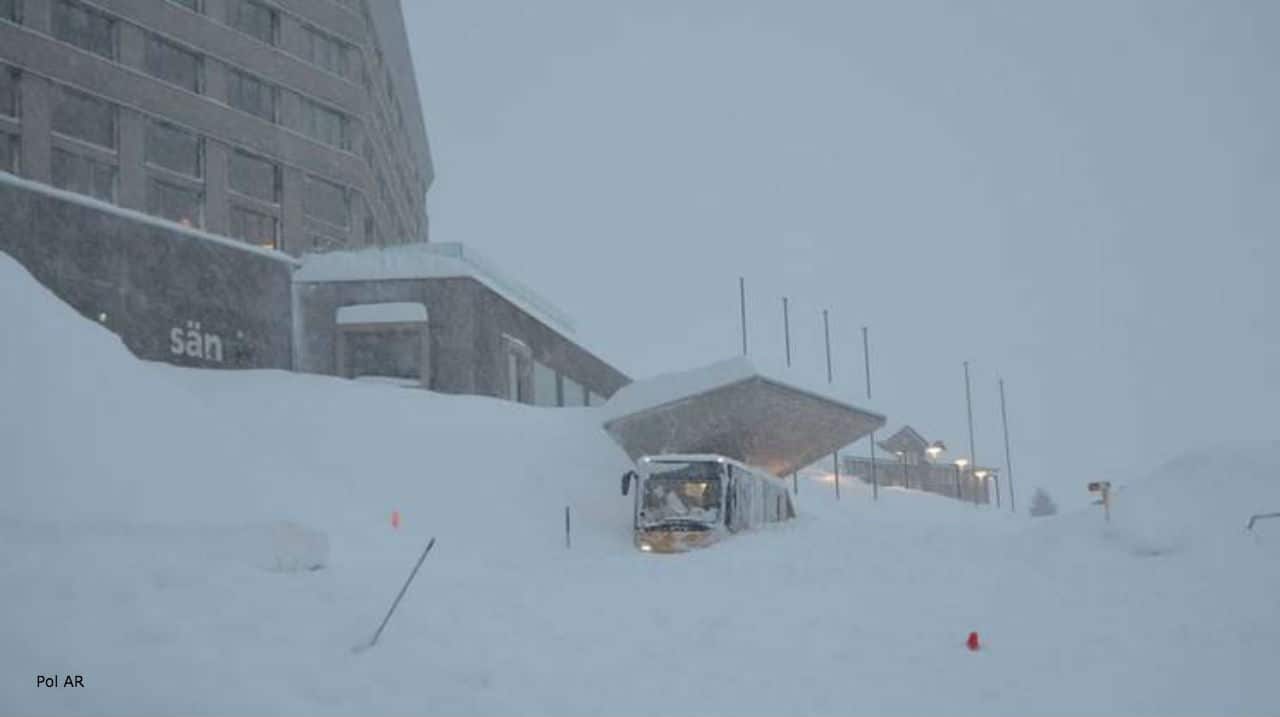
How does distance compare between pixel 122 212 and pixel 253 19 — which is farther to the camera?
pixel 253 19

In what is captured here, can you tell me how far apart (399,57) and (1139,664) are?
52.3 metres

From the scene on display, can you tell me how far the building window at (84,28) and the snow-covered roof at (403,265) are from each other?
39.8 ft

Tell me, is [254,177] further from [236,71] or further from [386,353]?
[386,353]

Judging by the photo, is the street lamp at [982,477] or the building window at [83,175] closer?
the building window at [83,175]

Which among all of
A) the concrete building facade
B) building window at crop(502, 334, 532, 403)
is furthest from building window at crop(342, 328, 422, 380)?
building window at crop(502, 334, 532, 403)

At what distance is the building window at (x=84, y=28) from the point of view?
34.9m

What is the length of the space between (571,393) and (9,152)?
18990mm

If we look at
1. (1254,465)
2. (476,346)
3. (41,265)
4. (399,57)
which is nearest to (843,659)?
(1254,465)

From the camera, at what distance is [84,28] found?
35562mm

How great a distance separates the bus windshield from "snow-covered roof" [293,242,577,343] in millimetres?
10098

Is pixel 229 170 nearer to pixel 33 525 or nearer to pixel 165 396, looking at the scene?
pixel 165 396

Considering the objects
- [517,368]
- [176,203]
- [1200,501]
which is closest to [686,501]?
[1200,501]

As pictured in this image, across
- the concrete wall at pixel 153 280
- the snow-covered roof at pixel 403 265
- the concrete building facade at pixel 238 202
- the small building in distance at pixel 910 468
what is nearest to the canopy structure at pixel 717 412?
the concrete building facade at pixel 238 202

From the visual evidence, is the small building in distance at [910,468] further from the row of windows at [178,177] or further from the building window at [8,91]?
the building window at [8,91]
